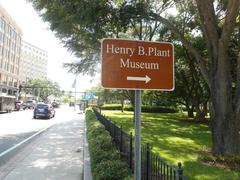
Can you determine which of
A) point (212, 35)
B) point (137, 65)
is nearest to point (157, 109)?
point (212, 35)

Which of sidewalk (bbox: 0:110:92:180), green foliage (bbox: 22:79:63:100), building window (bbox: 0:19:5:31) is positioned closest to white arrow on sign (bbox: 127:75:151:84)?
sidewalk (bbox: 0:110:92:180)

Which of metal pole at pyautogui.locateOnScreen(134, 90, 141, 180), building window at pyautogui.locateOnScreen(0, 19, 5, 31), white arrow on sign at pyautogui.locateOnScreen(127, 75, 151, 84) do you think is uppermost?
building window at pyautogui.locateOnScreen(0, 19, 5, 31)

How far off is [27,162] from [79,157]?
6.39 ft

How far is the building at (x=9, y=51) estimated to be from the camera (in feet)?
232

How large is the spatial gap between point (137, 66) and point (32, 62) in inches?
6189

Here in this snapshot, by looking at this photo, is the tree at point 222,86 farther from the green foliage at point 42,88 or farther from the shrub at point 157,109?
the green foliage at point 42,88

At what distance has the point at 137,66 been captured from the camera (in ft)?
12.7

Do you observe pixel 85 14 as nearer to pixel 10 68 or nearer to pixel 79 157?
pixel 79 157

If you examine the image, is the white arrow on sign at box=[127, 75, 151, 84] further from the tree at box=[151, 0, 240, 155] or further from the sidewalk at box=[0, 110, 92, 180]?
the tree at box=[151, 0, 240, 155]

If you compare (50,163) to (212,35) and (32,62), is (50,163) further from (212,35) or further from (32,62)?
(32,62)

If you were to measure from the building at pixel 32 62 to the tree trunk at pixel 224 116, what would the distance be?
133168 millimetres

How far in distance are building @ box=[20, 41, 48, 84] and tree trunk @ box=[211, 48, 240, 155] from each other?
133 metres

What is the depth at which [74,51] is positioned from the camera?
77.7 ft

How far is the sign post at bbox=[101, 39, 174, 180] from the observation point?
3762 millimetres
